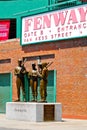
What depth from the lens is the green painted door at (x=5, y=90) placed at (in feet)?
131

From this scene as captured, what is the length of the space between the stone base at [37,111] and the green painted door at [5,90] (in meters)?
10.3

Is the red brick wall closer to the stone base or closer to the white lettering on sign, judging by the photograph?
the white lettering on sign

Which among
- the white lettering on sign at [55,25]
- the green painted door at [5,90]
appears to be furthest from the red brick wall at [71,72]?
the green painted door at [5,90]

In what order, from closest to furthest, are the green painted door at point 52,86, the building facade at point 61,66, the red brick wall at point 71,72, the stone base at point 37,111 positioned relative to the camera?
1. the stone base at point 37,111
2. the red brick wall at point 71,72
3. the building facade at point 61,66
4. the green painted door at point 52,86

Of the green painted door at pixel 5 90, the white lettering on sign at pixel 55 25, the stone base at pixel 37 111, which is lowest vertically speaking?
the stone base at pixel 37 111

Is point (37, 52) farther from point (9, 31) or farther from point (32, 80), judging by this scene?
point (9, 31)

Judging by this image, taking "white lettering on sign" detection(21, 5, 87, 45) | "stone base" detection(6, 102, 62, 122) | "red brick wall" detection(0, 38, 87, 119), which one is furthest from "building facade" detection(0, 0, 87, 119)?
→ "stone base" detection(6, 102, 62, 122)

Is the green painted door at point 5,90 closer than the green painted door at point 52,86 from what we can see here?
No

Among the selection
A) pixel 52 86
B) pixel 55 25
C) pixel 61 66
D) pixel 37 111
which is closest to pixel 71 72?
pixel 61 66

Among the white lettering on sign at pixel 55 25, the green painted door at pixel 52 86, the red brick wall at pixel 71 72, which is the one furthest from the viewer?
the green painted door at pixel 52 86

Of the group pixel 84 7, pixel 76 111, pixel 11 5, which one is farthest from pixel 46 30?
pixel 11 5

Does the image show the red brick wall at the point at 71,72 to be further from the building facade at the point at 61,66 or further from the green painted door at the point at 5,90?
the green painted door at the point at 5,90

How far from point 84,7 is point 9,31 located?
19993mm

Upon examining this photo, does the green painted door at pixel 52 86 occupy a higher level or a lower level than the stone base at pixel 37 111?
higher
